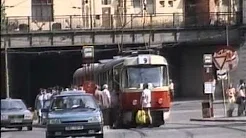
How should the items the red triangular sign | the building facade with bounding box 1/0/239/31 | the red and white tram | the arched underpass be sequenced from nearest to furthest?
the red and white tram
the red triangular sign
the building facade with bounding box 1/0/239/31
the arched underpass

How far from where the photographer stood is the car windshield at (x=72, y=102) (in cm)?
2527

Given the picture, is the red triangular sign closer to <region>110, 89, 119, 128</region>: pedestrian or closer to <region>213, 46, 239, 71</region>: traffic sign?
<region>213, 46, 239, 71</region>: traffic sign

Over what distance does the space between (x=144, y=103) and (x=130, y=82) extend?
4.38 ft

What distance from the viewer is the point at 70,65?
77875mm

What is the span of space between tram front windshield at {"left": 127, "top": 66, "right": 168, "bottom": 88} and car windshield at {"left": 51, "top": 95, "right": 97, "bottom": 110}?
29.0 feet

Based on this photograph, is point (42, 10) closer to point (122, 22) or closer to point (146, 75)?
point (122, 22)

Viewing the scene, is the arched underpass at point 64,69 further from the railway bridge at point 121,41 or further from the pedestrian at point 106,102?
the pedestrian at point 106,102

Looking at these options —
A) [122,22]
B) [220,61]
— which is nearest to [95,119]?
[220,61]

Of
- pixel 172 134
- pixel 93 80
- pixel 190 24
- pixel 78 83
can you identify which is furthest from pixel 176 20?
pixel 172 134

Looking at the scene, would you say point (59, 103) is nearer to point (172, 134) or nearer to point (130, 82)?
point (172, 134)

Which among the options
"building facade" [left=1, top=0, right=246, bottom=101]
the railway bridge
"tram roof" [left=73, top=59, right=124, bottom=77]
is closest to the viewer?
"tram roof" [left=73, top=59, right=124, bottom=77]

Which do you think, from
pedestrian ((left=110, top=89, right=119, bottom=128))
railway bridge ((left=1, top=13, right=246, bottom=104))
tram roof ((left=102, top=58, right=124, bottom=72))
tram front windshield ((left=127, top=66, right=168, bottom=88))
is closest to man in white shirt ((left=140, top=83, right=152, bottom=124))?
tram front windshield ((left=127, top=66, right=168, bottom=88))

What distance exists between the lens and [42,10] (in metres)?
73.6

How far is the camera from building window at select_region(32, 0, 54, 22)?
71925 mm
